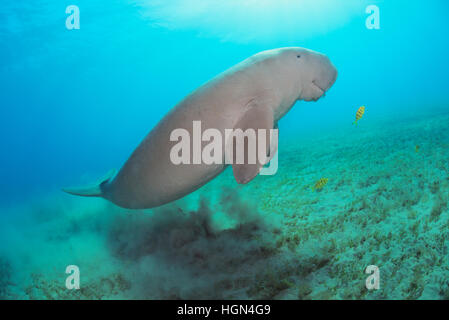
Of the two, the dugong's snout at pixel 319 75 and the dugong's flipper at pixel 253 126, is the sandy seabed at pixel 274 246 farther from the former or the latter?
the dugong's snout at pixel 319 75

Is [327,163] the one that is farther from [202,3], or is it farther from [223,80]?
[202,3]

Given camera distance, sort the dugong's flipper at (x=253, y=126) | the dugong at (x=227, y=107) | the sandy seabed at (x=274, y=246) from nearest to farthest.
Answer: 1. the dugong's flipper at (x=253, y=126)
2. the sandy seabed at (x=274, y=246)
3. the dugong at (x=227, y=107)

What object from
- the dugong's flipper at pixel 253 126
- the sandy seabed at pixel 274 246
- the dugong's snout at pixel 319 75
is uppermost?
the dugong's snout at pixel 319 75

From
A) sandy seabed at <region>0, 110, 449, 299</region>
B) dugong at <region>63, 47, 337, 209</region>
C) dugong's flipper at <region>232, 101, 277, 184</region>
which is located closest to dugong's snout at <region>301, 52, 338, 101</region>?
dugong at <region>63, 47, 337, 209</region>

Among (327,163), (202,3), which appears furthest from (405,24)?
(327,163)

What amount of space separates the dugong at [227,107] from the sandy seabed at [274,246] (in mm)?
949

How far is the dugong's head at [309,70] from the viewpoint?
8.84 ft

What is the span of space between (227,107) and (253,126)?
44 centimetres

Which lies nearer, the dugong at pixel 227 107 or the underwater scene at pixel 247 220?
the underwater scene at pixel 247 220

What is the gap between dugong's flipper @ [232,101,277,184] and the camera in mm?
2117

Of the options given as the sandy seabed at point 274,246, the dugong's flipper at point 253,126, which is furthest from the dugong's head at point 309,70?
the sandy seabed at point 274,246

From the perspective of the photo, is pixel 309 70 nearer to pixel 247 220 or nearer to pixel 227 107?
pixel 227 107

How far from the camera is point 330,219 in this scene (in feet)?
11.4

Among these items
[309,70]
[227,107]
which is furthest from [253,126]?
[309,70]
